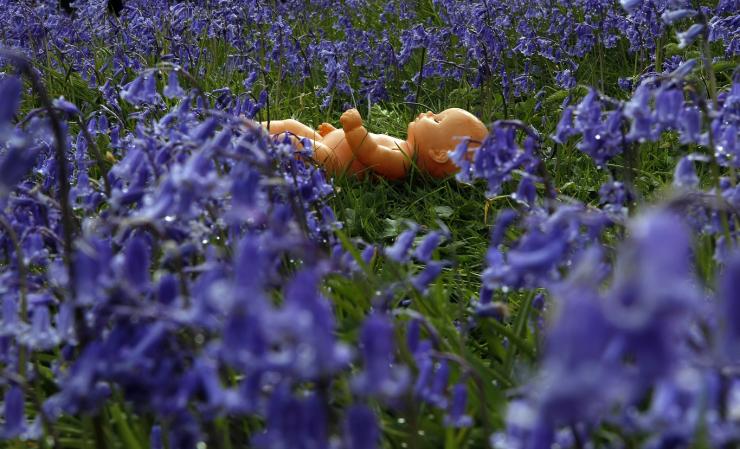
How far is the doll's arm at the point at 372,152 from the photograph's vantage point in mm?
5004

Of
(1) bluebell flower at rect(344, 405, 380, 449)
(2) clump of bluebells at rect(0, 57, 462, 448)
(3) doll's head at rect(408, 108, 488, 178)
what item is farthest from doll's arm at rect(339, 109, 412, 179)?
(1) bluebell flower at rect(344, 405, 380, 449)

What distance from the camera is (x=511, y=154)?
2555mm

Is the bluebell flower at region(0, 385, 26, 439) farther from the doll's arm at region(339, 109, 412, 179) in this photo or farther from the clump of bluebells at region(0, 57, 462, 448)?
the doll's arm at region(339, 109, 412, 179)

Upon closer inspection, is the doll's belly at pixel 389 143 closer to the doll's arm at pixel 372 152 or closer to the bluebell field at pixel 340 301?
the doll's arm at pixel 372 152

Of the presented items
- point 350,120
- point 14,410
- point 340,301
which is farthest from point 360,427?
point 350,120

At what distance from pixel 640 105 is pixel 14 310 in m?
→ 1.59

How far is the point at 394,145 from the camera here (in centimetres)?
533

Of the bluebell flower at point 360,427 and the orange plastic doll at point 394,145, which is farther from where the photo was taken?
the orange plastic doll at point 394,145

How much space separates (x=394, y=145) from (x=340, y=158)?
1.12 ft

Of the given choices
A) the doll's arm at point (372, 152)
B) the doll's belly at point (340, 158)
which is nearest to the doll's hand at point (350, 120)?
the doll's arm at point (372, 152)

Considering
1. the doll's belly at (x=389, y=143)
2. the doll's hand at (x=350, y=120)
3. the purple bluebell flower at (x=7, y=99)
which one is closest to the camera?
the purple bluebell flower at (x=7, y=99)

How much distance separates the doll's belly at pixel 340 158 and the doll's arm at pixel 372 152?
0.17 ft

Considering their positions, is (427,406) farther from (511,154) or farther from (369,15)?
(369,15)

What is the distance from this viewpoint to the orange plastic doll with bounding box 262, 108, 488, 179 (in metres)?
5.08
